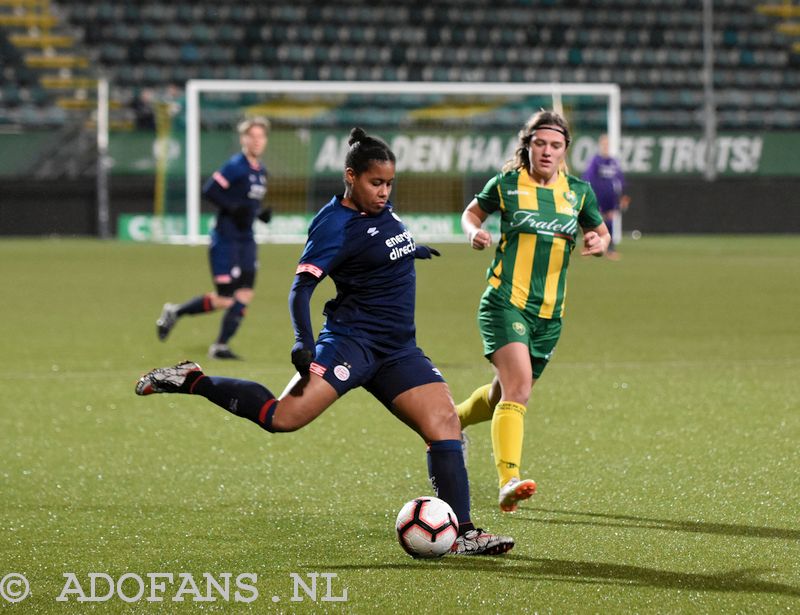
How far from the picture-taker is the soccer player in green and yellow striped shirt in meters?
5.96

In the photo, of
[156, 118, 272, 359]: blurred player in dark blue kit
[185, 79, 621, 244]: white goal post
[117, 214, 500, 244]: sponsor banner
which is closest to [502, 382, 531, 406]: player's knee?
[156, 118, 272, 359]: blurred player in dark blue kit

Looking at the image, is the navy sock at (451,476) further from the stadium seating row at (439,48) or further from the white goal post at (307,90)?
the stadium seating row at (439,48)

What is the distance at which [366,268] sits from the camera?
199 inches

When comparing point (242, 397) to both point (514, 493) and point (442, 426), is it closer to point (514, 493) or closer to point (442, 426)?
point (442, 426)

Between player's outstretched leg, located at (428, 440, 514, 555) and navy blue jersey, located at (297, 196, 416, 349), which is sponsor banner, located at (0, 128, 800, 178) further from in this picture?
player's outstretched leg, located at (428, 440, 514, 555)

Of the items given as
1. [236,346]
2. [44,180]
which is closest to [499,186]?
[236,346]

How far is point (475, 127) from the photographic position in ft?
95.9

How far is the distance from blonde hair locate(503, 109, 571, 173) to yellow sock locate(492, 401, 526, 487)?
1.19 m

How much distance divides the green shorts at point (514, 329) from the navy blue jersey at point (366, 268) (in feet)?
2.93

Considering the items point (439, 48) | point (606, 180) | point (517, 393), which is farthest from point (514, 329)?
point (439, 48)

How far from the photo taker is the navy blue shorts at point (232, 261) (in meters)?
11.3

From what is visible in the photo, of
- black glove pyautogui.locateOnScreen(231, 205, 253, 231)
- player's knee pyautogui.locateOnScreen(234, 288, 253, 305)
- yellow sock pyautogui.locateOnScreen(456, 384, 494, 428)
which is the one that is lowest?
player's knee pyautogui.locateOnScreen(234, 288, 253, 305)

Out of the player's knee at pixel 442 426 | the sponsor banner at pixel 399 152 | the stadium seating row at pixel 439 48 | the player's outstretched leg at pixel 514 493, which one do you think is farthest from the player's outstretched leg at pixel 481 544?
the stadium seating row at pixel 439 48

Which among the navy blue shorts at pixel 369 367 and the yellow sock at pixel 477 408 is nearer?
the navy blue shorts at pixel 369 367
